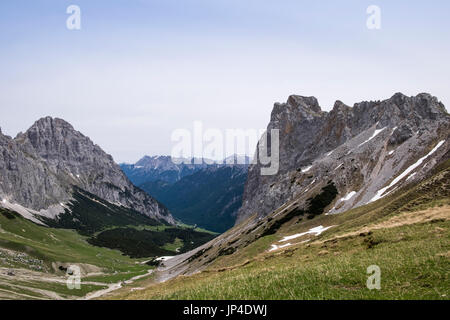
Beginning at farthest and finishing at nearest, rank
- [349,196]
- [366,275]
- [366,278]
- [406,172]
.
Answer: [349,196] < [406,172] < [366,275] < [366,278]

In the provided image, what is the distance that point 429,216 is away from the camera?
1807 inches

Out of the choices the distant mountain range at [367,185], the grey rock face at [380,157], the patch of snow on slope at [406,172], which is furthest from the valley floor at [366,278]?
the patch of snow on slope at [406,172]

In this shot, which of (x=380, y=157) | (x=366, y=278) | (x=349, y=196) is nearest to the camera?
(x=366, y=278)

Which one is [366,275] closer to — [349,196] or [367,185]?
[349,196]

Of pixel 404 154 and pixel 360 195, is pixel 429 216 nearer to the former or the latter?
pixel 360 195

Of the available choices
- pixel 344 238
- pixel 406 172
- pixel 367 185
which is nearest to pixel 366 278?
pixel 344 238

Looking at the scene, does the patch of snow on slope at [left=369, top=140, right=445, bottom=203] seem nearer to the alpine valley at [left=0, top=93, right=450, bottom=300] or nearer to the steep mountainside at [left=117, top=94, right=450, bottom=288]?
the steep mountainside at [left=117, top=94, right=450, bottom=288]

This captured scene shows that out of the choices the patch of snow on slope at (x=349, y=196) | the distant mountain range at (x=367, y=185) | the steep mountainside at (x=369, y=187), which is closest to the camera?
the steep mountainside at (x=369, y=187)

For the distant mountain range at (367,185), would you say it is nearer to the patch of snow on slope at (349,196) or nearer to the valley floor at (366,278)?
the patch of snow on slope at (349,196)

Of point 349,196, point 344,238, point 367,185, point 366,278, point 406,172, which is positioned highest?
point 406,172

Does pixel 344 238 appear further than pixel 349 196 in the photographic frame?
No

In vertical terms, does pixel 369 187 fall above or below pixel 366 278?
above

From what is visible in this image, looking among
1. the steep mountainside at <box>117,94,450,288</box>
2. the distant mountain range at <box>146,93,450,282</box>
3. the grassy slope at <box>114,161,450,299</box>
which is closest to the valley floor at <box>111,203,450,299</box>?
the grassy slope at <box>114,161,450,299</box>
